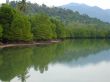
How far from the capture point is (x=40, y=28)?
7200 centimetres

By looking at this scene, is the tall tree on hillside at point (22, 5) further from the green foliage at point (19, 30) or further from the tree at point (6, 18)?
the tree at point (6, 18)

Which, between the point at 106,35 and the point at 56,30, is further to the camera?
the point at 106,35

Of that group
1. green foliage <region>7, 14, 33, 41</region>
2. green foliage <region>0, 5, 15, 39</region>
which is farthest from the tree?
green foliage <region>7, 14, 33, 41</region>

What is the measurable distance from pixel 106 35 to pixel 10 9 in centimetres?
8069

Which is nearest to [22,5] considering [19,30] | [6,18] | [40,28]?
[40,28]

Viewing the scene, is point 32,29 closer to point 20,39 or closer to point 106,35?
point 20,39

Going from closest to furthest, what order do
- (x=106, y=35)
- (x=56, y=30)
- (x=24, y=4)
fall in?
(x=24, y=4) → (x=56, y=30) → (x=106, y=35)

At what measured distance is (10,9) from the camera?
58.3 meters

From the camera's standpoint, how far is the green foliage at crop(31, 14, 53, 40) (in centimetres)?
7038

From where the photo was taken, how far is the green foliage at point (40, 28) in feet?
231

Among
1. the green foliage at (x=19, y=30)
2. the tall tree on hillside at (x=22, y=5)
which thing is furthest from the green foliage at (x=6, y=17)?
the tall tree on hillside at (x=22, y=5)

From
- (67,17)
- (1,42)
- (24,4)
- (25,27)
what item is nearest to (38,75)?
(1,42)

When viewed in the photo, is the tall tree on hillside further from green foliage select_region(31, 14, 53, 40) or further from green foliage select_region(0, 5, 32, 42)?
green foliage select_region(0, 5, 32, 42)

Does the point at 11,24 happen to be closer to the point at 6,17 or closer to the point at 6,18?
the point at 6,18
